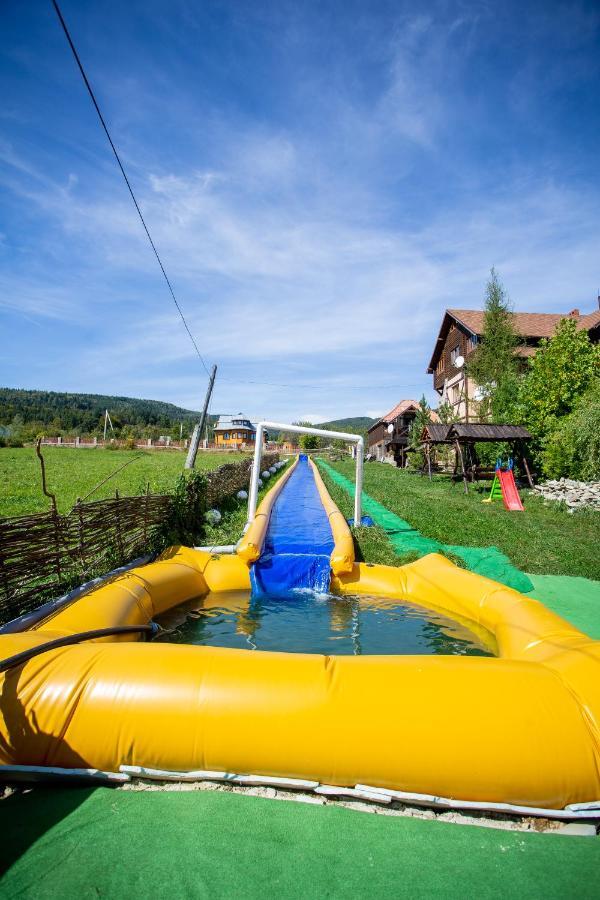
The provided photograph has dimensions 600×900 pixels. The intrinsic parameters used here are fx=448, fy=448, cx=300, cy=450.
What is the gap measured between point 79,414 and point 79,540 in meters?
108

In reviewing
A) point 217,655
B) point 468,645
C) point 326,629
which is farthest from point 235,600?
point 217,655

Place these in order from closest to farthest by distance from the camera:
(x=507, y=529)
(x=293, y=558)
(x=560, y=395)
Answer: (x=293, y=558) → (x=507, y=529) → (x=560, y=395)

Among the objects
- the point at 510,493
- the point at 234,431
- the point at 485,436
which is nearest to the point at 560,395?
the point at 485,436

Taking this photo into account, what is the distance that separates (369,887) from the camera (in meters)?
1.89

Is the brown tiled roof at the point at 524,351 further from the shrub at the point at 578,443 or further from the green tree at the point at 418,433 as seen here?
the shrub at the point at 578,443

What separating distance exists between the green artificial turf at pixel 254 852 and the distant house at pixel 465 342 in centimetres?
2489

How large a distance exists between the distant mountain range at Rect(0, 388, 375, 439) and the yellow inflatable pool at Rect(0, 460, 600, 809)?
47.2 metres

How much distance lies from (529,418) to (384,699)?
1889 cm

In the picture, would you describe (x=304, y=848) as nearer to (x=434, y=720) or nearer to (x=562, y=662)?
(x=434, y=720)

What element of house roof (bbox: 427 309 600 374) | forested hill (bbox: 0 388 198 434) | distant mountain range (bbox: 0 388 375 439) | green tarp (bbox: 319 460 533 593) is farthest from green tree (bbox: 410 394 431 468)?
forested hill (bbox: 0 388 198 434)

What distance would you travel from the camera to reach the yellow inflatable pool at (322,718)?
93.7 inches

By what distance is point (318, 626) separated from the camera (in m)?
5.36

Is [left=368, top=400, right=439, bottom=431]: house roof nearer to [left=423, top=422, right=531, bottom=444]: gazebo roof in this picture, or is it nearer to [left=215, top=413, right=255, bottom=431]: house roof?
[left=423, top=422, right=531, bottom=444]: gazebo roof

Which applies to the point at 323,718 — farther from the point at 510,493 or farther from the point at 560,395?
the point at 560,395
